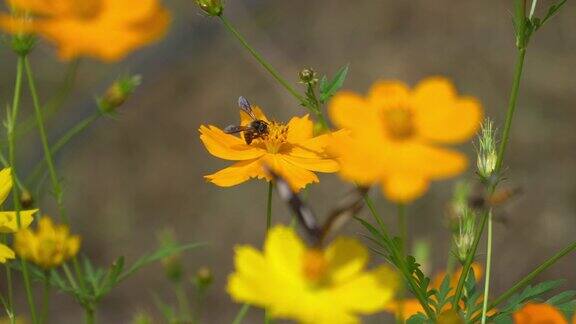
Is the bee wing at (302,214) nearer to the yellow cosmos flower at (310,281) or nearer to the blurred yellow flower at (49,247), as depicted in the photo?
the yellow cosmos flower at (310,281)

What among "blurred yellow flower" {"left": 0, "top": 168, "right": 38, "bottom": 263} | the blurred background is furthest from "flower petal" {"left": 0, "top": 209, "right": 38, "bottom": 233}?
the blurred background

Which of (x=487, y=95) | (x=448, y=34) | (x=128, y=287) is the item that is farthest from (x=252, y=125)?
(x=448, y=34)

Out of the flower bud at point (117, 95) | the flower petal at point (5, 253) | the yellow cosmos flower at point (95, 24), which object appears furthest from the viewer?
the flower bud at point (117, 95)

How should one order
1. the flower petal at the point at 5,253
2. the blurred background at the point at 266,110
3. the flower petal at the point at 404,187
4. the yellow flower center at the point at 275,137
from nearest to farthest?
the flower petal at the point at 404,187
the flower petal at the point at 5,253
the yellow flower center at the point at 275,137
the blurred background at the point at 266,110

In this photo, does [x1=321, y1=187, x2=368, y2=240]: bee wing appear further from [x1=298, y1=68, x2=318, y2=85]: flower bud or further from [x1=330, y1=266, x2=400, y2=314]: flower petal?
[x1=298, y1=68, x2=318, y2=85]: flower bud

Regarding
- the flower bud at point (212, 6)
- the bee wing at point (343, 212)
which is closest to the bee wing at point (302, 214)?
the bee wing at point (343, 212)
